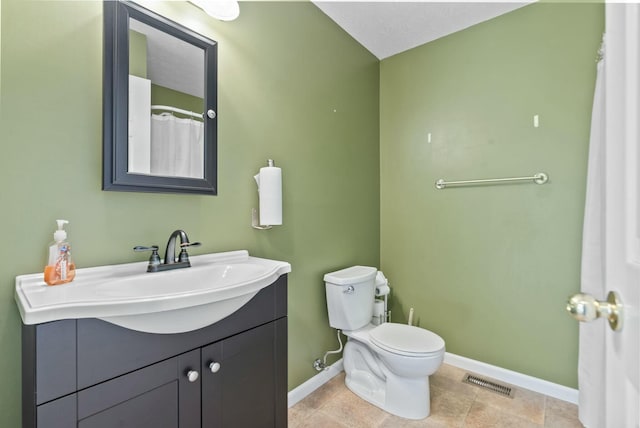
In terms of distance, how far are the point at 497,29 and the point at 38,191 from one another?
2.60 m

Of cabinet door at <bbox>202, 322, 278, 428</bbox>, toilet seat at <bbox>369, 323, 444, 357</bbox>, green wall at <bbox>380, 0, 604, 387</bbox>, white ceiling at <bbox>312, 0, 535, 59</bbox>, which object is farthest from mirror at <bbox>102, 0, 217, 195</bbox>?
green wall at <bbox>380, 0, 604, 387</bbox>

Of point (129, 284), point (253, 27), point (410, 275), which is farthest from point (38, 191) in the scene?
point (410, 275)

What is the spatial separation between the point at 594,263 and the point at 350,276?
1252mm

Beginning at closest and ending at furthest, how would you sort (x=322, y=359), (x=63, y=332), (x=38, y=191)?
(x=63, y=332) → (x=38, y=191) → (x=322, y=359)

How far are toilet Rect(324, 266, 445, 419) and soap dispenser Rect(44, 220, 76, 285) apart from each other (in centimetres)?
128

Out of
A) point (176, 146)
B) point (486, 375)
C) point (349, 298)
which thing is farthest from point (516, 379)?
point (176, 146)

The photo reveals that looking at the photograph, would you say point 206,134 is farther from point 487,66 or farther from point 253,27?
point 487,66

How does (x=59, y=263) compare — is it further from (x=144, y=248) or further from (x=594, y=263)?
(x=594, y=263)

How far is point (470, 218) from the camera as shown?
2160mm

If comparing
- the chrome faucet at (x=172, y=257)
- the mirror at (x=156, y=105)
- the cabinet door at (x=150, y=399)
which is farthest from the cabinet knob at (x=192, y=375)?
the mirror at (x=156, y=105)

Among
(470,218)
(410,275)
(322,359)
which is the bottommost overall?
(322,359)

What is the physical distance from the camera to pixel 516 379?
1.98 m

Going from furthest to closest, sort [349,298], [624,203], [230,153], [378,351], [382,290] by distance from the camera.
Answer: 1. [382,290]
2. [349,298]
3. [378,351]
4. [230,153]
5. [624,203]

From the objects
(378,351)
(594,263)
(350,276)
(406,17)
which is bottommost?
(378,351)
